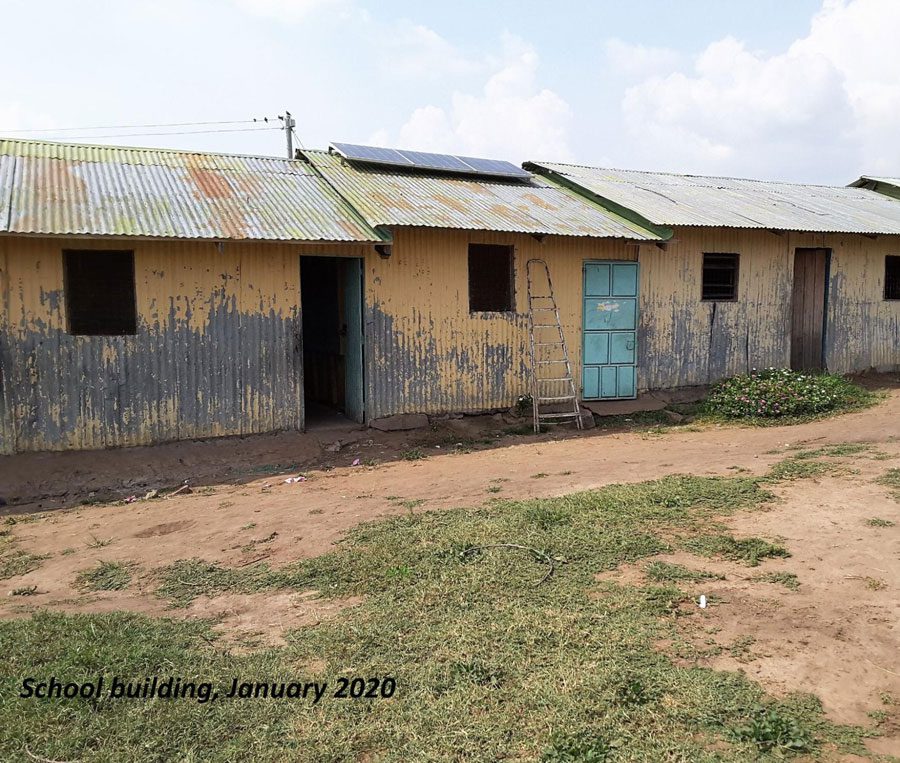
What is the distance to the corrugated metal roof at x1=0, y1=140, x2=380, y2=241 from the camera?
8070 millimetres

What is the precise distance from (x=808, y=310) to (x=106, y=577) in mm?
12829

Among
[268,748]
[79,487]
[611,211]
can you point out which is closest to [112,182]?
[79,487]

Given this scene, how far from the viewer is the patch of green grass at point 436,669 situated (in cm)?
299

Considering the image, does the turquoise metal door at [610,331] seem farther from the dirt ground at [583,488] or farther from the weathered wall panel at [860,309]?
the weathered wall panel at [860,309]

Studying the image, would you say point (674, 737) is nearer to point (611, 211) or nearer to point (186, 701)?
point (186, 701)

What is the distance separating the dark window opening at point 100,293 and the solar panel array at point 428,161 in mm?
4622

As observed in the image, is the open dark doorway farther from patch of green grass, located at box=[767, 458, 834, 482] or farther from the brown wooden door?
the brown wooden door

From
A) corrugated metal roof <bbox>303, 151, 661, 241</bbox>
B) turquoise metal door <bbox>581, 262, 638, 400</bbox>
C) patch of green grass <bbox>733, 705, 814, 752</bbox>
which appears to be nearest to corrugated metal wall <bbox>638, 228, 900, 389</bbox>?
turquoise metal door <bbox>581, 262, 638, 400</bbox>

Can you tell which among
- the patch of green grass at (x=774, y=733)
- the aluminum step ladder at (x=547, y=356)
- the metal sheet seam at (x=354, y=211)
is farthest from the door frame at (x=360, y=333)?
the patch of green grass at (x=774, y=733)

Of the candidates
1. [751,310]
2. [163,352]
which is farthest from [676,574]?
[751,310]

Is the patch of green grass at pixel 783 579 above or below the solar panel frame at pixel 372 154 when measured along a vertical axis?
below

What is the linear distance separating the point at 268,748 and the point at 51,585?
286 cm

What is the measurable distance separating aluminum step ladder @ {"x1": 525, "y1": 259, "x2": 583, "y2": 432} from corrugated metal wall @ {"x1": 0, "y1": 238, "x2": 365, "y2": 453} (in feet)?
9.52

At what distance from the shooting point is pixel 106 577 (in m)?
5.06
